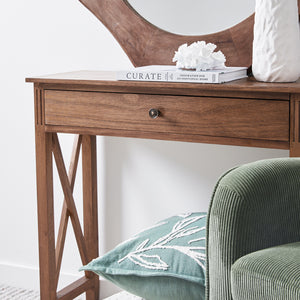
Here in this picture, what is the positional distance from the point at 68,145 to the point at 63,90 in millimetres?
561

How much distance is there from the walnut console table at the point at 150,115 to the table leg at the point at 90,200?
176mm

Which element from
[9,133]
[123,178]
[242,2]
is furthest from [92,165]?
[242,2]

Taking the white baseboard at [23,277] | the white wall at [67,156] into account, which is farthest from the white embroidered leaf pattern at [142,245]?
the white baseboard at [23,277]

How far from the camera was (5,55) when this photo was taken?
7.48 feet

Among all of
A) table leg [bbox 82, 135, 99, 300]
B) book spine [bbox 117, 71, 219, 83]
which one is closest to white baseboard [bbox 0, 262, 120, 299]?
table leg [bbox 82, 135, 99, 300]

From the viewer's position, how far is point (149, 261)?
1471 millimetres

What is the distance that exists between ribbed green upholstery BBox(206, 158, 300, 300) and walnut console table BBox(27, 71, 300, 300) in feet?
0.72

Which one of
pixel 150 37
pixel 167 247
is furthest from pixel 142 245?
pixel 150 37

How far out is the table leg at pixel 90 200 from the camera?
2088 mm

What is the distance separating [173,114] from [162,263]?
0.37 meters

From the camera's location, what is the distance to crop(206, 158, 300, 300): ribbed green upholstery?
114cm

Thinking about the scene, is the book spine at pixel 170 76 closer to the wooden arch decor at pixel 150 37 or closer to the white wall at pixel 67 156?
the wooden arch decor at pixel 150 37

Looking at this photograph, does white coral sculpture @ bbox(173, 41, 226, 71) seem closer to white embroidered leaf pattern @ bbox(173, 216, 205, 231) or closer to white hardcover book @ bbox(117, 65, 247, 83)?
white hardcover book @ bbox(117, 65, 247, 83)

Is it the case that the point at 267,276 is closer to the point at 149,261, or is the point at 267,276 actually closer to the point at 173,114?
the point at 149,261
